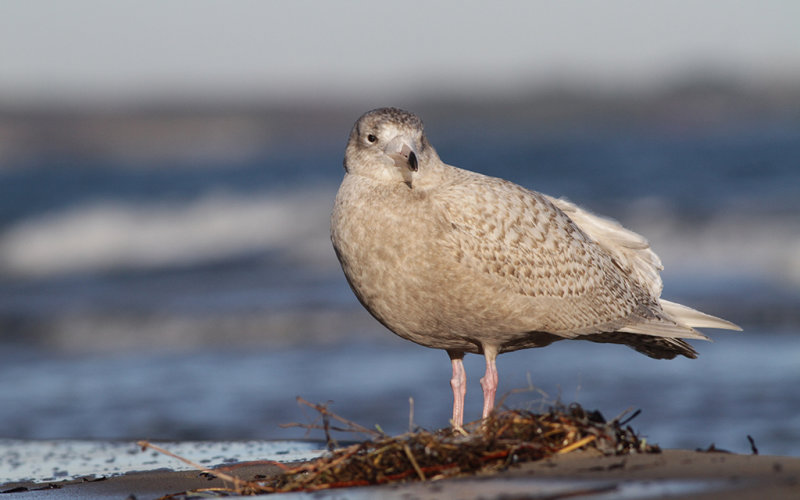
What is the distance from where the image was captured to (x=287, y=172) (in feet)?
99.2

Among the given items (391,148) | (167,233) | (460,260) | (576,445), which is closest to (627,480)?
(576,445)

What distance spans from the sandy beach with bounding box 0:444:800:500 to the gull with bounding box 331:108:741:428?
1.18 metres

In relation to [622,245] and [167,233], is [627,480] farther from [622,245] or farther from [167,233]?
[167,233]

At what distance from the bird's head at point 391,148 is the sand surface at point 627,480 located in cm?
174

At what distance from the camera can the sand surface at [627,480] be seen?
3.17m

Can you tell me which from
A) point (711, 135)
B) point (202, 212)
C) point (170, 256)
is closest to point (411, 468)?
point (170, 256)

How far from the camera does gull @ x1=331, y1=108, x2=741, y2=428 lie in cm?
480

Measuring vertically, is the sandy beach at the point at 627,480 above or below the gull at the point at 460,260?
below

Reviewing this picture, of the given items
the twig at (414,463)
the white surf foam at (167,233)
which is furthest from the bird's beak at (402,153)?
the white surf foam at (167,233)

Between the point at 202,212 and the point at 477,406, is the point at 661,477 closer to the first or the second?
the point at 477,406

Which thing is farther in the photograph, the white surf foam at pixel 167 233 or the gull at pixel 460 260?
the white surf foam at pixel 167 233

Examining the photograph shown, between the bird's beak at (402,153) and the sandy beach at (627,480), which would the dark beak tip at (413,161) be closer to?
the bird's beak at (402,153)

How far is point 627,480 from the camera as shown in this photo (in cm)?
337

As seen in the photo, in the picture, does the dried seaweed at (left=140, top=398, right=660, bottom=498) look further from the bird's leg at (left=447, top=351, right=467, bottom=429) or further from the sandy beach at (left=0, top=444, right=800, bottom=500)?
the bird's leg at (left=447, top=351, right=467, bottom=429)
